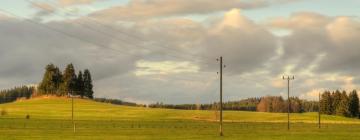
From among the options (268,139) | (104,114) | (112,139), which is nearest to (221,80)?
(268,139)

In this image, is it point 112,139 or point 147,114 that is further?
point 147,114

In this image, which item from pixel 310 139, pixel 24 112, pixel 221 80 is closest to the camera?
pixel 310 139

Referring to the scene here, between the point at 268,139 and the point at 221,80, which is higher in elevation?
the point at 221,80

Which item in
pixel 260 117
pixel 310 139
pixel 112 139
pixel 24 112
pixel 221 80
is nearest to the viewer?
pixel 112 139

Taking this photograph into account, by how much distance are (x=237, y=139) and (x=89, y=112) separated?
132055 mm

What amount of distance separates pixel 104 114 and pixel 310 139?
128m

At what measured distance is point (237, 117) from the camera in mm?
194875

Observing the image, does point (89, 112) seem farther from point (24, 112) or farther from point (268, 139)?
point (268, 139)

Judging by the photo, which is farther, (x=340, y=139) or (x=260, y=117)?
(x=260, y=117)

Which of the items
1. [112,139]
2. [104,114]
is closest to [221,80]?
[112,139]

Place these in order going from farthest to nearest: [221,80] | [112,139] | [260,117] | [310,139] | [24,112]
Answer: [260,117]
[24,112]
[221,80]
[310,139]
[112,139]

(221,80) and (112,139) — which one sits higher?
(221,80)

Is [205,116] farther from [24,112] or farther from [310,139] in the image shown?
[310,139]

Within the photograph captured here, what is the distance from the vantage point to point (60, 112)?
188 metres
